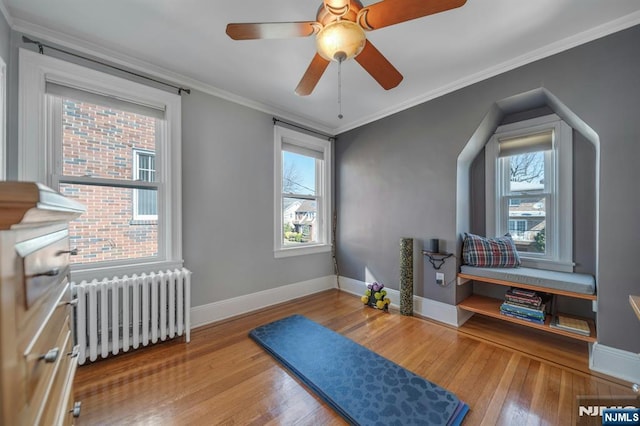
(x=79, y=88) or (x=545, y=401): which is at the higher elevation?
(x=79, y=88)

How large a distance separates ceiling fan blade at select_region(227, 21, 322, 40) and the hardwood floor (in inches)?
87.8

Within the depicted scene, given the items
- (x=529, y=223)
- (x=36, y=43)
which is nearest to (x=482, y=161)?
(x=529, y=223)

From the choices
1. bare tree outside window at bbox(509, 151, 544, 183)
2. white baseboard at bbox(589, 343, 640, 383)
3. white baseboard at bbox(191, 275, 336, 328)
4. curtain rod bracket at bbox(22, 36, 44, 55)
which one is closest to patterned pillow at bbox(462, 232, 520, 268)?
bare tree outside window at bbox(509, 151, 544, 183)

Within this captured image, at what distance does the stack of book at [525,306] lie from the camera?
2195 mm

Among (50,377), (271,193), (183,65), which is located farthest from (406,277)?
(183,65)

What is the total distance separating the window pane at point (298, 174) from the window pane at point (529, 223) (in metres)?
2.56

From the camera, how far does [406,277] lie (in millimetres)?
2875

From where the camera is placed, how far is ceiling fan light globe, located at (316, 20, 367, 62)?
1.25 metres

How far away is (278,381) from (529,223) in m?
2.95

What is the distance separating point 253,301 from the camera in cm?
301

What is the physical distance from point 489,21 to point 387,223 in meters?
2.17

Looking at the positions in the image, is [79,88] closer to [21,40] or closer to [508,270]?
[21,40]

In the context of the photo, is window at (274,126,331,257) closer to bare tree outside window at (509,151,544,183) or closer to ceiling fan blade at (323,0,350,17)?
ceiling fan blade at (323,0,350,17)

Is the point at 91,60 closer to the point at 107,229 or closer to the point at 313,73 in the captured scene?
the point at 107,229
